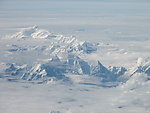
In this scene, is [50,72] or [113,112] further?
[50,72]

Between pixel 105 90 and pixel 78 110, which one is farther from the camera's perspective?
pixel 105 90

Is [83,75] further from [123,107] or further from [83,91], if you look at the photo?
[123,107]

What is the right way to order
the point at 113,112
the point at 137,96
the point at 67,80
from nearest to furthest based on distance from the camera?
the point at 113,112, the point at 137,96, the point at 67,80

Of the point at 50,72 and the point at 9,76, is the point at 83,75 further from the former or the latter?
the point at 9,76

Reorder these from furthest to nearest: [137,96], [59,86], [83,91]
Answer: [59,86] → [83,91] → [137,96]

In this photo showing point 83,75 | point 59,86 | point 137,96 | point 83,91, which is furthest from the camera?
point 83,75

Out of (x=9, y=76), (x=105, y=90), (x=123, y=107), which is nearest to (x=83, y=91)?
(x=105, y=90)

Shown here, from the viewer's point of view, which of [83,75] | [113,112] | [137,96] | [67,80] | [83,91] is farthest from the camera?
[83,75]

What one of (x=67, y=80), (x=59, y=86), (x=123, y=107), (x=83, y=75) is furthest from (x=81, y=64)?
(x=123, y=107)
